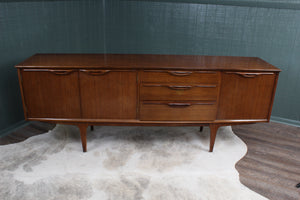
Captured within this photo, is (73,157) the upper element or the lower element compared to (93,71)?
lower

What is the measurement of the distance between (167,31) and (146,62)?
902mm

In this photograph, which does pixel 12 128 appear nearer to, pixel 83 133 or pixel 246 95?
pixel 83 133

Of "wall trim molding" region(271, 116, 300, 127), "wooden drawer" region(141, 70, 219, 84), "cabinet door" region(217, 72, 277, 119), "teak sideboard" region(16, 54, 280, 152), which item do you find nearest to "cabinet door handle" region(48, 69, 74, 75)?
"teak sideboard" region(16, 54, 280, 152)

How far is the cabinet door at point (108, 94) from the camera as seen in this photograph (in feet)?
7.17

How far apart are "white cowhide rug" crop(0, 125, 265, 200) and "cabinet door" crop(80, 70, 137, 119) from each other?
372mm

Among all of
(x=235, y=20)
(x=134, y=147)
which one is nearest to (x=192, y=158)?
(x=134, y=147)

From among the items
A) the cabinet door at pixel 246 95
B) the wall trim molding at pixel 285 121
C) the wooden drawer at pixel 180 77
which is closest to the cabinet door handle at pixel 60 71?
the wooden drawer at pixel 180 77

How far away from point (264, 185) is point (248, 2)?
184 centimetres

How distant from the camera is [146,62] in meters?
2.29

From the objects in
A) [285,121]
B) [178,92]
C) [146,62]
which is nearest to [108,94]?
[146,62]

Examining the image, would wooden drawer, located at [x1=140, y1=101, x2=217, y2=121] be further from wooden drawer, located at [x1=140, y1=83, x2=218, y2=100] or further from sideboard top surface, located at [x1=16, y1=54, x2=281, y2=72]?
sideboard top surface, located at [x1=16, y1=54, x2=281, y2=72]

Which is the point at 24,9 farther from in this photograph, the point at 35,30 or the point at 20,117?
the point at 20,117

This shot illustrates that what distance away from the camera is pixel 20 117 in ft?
9.29

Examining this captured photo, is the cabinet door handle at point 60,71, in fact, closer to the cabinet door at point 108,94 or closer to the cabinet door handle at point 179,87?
the cabinet door at point 108,94
